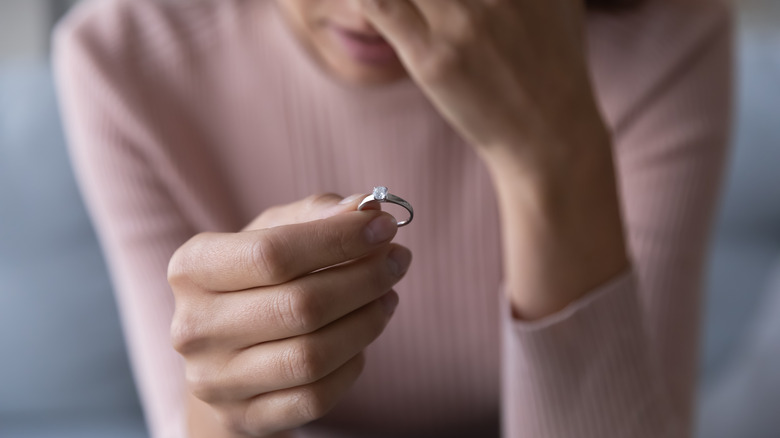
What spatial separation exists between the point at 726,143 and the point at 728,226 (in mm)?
286

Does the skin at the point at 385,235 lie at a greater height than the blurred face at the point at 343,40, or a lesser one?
lesser

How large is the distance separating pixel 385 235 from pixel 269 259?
0.04m

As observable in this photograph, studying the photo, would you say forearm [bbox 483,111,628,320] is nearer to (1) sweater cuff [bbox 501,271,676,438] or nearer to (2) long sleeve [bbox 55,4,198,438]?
(1) sweater cuff [bbox 501,271,676,438]

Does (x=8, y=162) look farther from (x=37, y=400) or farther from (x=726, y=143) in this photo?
(x=726, y=143)

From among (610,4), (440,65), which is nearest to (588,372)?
(440,65)

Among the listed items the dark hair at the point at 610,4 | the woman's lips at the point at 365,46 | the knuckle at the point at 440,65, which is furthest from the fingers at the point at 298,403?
the dark hair at the point at 610,4

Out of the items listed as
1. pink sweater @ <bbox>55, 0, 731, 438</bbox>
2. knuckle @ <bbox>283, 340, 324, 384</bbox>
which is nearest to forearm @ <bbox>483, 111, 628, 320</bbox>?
pink sweater @ <bbox>55, 0, 731, 438</bbox>

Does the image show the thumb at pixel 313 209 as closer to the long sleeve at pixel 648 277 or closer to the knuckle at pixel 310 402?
the knuckle at pixel 310 402

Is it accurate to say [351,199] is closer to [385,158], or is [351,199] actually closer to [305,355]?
[305,355]

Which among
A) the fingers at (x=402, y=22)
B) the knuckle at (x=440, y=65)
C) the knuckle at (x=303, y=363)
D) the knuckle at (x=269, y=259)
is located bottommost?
the knuckle at (x=303, y=363)

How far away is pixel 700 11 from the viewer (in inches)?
24.0

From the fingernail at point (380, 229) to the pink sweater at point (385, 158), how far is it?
0.93 ft

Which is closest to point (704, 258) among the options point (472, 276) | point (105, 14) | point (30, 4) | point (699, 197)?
point (699, 197)

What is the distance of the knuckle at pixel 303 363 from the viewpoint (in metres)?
0.23
